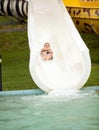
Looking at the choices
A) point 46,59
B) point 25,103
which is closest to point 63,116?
point 25,103

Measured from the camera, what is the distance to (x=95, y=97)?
363 inches

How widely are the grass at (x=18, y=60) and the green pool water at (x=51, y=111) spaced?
1.16 meters

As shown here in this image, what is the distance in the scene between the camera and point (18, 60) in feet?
46.8

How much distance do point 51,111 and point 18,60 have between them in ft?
19.9

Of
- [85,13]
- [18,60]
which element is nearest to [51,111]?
[85,13]

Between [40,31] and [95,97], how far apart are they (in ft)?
7.52

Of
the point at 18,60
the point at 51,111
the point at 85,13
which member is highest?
the point at 85,13

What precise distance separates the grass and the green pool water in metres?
1.16

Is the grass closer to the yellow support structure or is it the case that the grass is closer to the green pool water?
the yellow support structure

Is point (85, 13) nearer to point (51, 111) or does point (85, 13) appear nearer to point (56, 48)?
point (56, 48)

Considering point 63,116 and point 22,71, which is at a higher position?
point 63,116

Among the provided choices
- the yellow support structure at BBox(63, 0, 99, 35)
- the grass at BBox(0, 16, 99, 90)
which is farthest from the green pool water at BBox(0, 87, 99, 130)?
the yellow support structure at BBox(63, 0, 99, 35)

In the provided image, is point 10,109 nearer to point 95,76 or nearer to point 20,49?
point 95,76

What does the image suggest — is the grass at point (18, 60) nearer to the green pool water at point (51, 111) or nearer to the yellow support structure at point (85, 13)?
the yellow support structure at point (85, 13)
